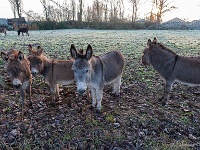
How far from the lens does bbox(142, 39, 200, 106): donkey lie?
5.15 meters

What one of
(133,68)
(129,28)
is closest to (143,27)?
(129,28)

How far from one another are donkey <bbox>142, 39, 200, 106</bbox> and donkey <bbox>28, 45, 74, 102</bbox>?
234 cm

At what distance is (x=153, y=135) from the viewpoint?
403 centimetres

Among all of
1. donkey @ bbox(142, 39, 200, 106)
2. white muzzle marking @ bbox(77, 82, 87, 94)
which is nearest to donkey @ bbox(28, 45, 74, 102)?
white muzzle marking @ bbox(77, 82, 87, 94)

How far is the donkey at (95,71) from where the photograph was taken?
4.02m

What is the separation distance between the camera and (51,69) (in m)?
5.16

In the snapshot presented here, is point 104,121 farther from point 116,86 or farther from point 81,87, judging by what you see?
point 116,86

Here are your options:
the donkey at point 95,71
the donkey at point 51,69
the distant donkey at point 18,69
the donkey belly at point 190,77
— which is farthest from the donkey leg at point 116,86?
the distant donkey at point 18,69

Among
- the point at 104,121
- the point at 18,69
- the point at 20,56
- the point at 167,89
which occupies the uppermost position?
the point at 20,56

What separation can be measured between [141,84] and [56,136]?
372 cm

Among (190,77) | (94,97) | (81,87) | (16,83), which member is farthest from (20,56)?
(190,77)

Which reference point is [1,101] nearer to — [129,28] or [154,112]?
[154,112]

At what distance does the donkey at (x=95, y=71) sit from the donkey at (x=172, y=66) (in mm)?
988

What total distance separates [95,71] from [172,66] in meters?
2.10
